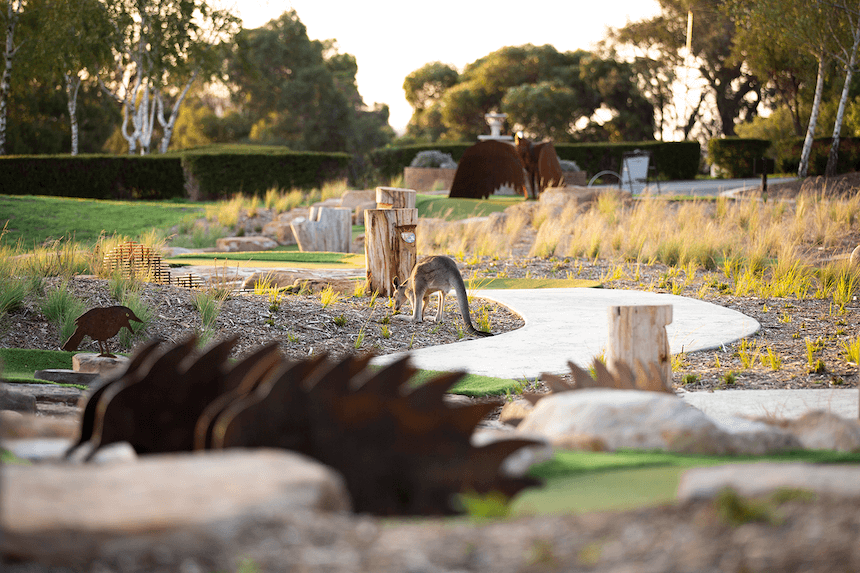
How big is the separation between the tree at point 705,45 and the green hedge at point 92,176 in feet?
73.9

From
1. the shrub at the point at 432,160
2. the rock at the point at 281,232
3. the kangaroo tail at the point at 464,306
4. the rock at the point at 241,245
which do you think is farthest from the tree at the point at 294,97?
the kangaroo tail at the point at 464,306

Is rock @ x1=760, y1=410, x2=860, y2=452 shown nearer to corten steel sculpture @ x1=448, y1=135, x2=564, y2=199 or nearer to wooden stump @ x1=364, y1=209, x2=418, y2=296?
wooden stump @ x1=364, y1=209, x2=418, y2=296

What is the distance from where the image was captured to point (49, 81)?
30.1 meters

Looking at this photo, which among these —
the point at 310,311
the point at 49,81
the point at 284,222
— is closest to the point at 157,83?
the point at 49,81

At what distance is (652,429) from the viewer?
2715 mm

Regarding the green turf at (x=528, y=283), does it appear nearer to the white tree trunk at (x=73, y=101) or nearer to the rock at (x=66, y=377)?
the rock at (x=66, y=377)

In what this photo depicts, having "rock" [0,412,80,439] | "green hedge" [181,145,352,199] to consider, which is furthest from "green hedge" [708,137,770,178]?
"rock" [0,412,80,439]

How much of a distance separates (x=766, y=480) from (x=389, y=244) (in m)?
5.47

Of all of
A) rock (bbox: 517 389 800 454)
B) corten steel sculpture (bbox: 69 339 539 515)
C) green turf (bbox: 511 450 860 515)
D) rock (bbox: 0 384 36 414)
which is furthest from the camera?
rock (bbox: 0 384 36 414)

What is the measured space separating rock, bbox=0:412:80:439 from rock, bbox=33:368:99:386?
159 cm

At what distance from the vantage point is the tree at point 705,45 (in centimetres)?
3372

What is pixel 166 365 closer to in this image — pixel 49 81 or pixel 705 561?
pixel 705 561

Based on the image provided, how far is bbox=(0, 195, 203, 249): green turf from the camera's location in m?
12.6

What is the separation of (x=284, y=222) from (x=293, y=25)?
30712mm
